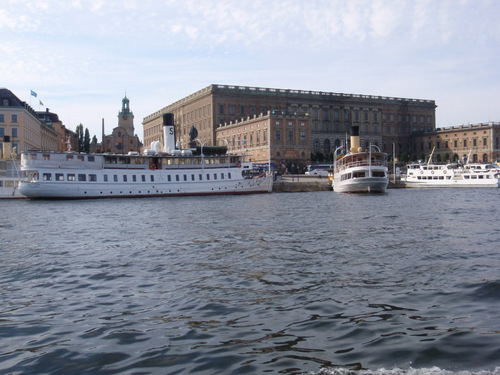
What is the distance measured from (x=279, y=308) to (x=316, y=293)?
1.29m

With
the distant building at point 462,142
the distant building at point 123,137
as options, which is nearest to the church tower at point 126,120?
the distant building at point 123,137

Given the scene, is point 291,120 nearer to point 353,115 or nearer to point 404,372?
point 353,115

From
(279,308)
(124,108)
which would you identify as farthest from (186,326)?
(124,108)

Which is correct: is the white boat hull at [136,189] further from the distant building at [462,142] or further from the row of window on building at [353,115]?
the distant building at [462,142]

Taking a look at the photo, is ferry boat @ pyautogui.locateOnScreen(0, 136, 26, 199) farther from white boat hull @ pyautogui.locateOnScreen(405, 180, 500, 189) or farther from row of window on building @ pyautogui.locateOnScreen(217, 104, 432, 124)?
row of window on building @ pyautogui.locateOnScreen(217, 104, 432, 124)

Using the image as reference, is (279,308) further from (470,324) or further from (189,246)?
(189,246)

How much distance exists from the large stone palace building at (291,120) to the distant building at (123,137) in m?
18.3

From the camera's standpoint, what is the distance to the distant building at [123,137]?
487 ft

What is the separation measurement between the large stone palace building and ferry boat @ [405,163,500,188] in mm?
19876

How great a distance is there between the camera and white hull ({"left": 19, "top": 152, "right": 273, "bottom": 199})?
4919cm

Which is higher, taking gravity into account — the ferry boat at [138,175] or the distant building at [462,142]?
the distant building at [462,142]

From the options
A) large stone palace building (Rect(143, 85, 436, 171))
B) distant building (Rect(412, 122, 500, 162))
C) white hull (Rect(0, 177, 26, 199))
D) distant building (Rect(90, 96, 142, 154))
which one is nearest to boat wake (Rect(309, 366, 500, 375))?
white hull (Rect(0, 177, 26, 199))

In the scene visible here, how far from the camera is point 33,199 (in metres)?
50.2

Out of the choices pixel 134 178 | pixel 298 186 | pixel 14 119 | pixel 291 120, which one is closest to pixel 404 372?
pixel 134 178
